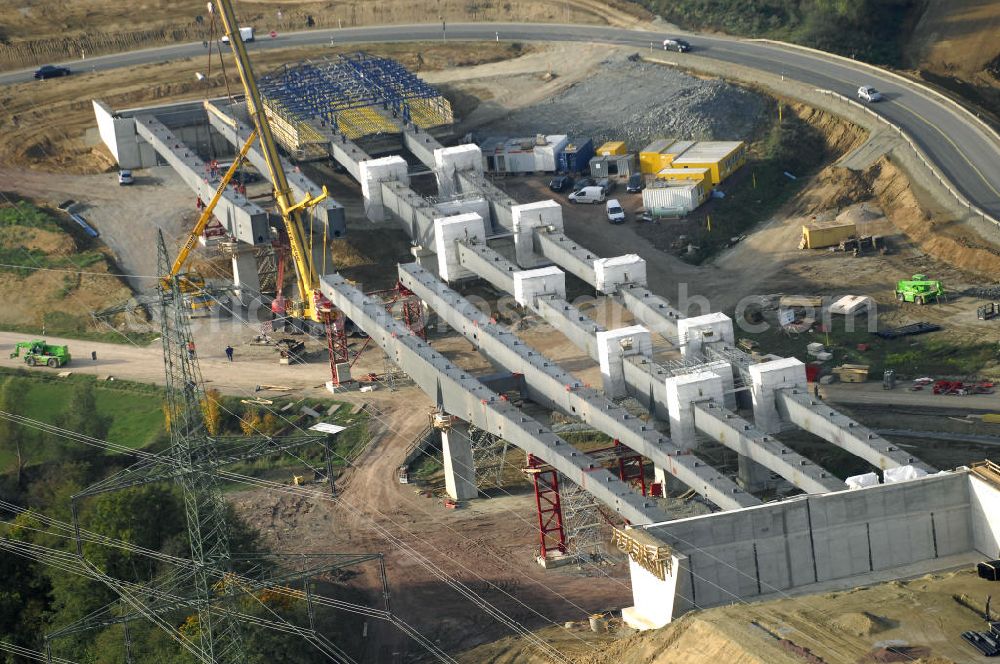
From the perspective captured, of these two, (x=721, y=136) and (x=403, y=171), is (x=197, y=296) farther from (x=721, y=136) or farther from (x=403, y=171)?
(x=721, y=136)

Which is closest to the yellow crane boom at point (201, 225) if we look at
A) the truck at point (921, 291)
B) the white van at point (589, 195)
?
the white van at point (589, 195)

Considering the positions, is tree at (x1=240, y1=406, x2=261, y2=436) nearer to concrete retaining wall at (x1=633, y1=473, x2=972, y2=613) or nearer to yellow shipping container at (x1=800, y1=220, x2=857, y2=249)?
concrete retaining wall at (x1=633, y1=473, x2=972, y2=613)

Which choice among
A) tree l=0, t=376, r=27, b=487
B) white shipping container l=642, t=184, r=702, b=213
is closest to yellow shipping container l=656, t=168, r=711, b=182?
white shipping container l=642, t=184, r=702, b=213

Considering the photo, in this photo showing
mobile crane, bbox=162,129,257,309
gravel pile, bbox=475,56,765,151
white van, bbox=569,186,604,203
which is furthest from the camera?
gravel pile, bbox=475,56,765,151

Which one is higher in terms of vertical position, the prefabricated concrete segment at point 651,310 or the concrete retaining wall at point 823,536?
the prefabricated concrete segment at point 651,310

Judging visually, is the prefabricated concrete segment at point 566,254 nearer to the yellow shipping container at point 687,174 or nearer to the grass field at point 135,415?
the yellow shipping container at point 687,174

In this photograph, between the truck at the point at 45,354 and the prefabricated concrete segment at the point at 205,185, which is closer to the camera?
the truck at the point at 45,354
